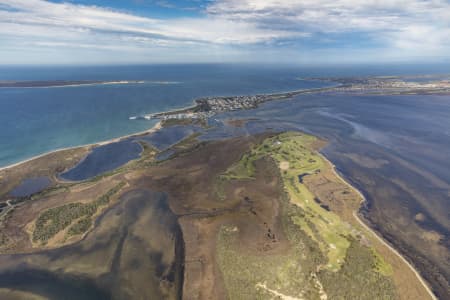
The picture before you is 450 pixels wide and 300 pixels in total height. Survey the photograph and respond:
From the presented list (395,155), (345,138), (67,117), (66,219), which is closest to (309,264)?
(66,219)

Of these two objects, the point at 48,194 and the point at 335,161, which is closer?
the point at 48,194

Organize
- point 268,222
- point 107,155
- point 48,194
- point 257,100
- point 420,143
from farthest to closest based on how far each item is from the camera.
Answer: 1. point 257,100
2. point 420,143
3. point 107,155
4. point 48,194
5. point 268,222

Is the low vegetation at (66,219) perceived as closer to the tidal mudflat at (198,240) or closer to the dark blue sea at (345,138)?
the tidal mudflat at (198,240)

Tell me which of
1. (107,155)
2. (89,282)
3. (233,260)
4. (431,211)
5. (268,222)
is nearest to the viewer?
(89,282)

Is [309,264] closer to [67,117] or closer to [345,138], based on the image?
[345,138]

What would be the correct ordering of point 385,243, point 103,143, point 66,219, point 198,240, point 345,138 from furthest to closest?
point 345,138, point 103,143, point 66,219, point 198,240, point 385,243

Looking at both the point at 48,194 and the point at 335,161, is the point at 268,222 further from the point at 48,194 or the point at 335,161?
the point at 48,194

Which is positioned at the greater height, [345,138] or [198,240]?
[345,138]

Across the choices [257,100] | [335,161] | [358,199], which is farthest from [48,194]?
[257,100]
